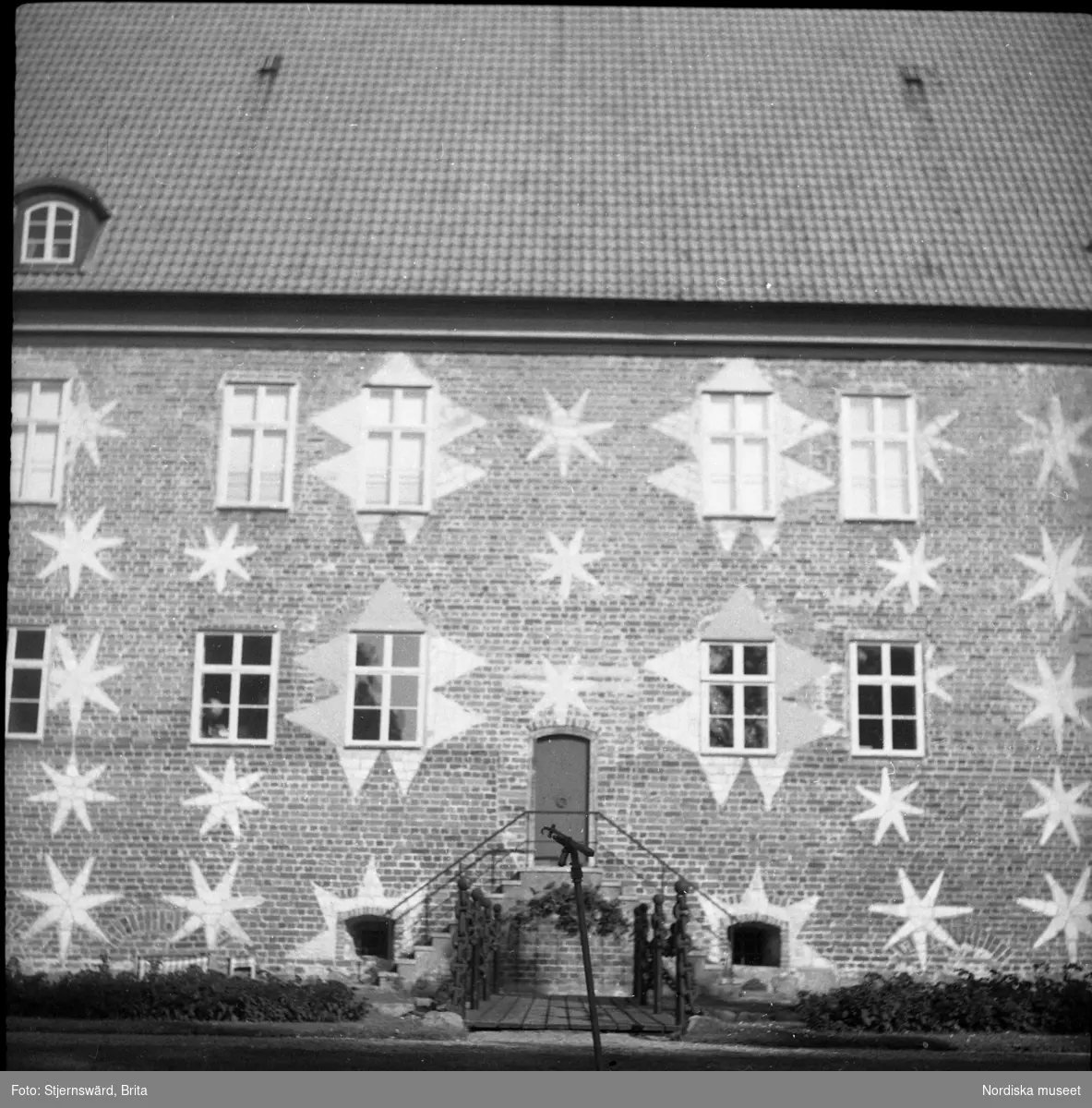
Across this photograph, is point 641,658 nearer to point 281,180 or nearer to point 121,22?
point 281,180

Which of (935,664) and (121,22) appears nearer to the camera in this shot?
(935,664)

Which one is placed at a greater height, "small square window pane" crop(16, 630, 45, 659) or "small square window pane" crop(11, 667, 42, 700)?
"small square window pane" crop(16, 630, 45, 659)

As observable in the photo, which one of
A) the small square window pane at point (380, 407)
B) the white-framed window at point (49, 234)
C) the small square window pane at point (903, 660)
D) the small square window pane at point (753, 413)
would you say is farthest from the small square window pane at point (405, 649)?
the white-framed window at point (49, 234)

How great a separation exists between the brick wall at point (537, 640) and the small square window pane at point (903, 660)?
16 cm

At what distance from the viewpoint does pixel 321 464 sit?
12.1 m

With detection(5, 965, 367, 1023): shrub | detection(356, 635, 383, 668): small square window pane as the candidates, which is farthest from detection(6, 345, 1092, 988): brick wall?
detection(5, 965, 367, 1023): shrub

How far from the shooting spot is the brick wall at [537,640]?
11.5 meters

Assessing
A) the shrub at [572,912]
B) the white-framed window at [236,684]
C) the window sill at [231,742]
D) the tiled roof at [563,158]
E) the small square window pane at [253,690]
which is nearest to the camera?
the shrub at [572,912]

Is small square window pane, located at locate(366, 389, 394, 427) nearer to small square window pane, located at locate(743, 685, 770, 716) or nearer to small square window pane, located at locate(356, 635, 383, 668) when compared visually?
small square window pane, located at locate(356, 635, 383, 668)

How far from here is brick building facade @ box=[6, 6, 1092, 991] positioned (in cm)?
1154

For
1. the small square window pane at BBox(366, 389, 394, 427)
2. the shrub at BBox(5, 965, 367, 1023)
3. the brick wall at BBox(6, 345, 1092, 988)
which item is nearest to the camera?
the shrub at BBox(5, 965, 367, 1023)

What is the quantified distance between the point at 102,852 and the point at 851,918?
215 inches

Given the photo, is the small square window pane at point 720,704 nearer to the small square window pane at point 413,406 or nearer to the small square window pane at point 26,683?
the small square window pane at point 413,406

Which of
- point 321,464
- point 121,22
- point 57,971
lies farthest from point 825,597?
point 121,22
